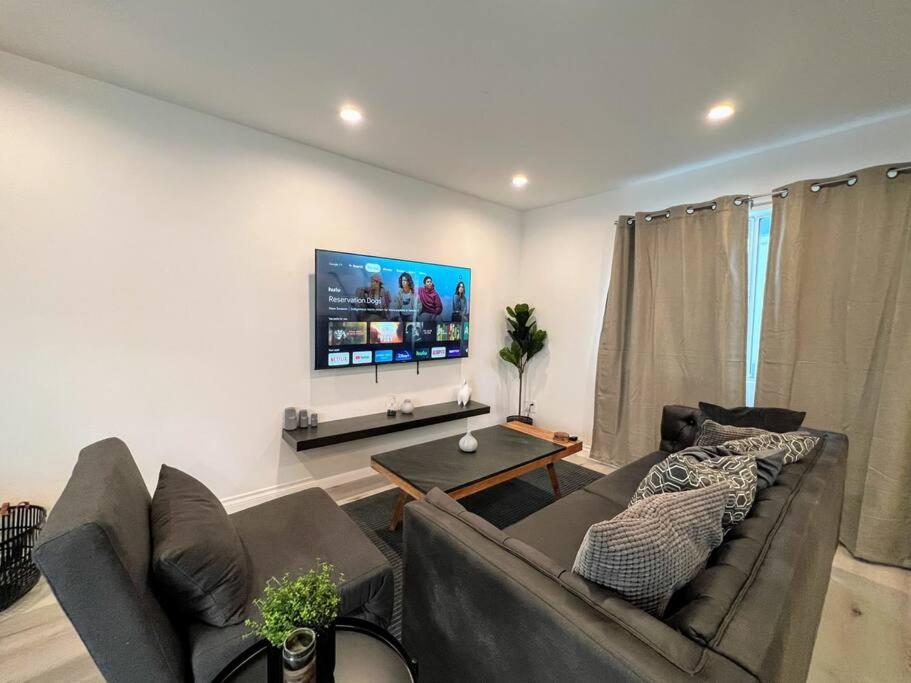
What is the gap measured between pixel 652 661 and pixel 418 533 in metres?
0.74

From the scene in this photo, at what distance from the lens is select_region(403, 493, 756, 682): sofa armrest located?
2.22 feet

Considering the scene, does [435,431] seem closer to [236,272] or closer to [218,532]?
[236,272]

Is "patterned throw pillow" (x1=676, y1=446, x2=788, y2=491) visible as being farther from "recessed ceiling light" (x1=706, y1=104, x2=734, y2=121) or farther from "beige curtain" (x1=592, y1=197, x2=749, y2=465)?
"recessed ceiling light" (x1=706, y1=104, x2=734, y2=121)

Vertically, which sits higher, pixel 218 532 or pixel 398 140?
pixel 398 140

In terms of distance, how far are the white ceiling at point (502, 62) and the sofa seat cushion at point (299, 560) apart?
2.20m

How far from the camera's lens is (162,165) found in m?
2.14

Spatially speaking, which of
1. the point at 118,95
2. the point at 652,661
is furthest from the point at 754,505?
the point at 118,95

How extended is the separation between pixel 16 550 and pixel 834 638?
→ 3806 mm

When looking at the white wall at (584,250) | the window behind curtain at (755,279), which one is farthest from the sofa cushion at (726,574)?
the white wall at (584,250)

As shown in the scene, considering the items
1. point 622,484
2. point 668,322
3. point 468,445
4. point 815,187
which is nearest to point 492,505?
point 468,445

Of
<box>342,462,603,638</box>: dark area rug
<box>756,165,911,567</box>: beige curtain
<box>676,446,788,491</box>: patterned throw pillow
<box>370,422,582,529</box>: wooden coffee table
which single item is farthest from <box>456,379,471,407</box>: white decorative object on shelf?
<box>756,165,911,567</box>: beige curtain

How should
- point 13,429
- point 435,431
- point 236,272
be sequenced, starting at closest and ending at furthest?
point 13,429 → point 236,272 → point 435,431

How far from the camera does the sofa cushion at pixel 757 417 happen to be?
6.53 ft

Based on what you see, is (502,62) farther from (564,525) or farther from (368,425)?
(368,425)
